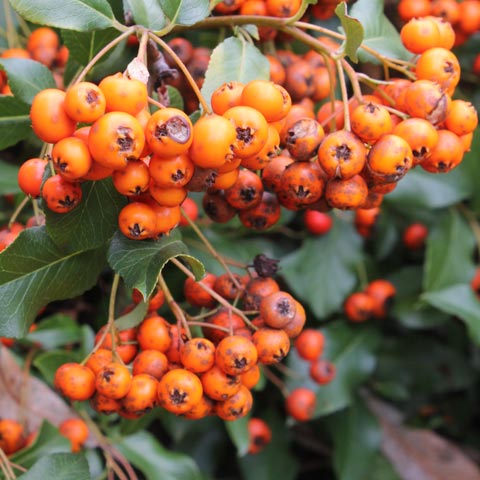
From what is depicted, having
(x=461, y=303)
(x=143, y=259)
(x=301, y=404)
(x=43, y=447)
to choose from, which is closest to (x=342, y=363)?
(x=301, y=404)

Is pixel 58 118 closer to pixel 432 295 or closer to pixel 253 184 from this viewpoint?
pixel 253 184

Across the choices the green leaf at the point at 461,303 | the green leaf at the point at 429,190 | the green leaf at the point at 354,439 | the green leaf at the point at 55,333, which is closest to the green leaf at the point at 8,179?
the green leaf at the point at 55,333

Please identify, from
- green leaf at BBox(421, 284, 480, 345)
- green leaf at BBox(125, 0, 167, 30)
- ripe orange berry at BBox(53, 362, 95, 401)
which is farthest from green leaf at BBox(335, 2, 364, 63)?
green leaf at BBox(421, 284, 480, 345)

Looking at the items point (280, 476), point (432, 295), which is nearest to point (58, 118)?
point (432, 295)

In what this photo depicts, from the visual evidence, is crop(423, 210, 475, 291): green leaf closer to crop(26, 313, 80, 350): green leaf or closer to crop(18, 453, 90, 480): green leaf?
crop(26, 313, 80, 350): green leaf

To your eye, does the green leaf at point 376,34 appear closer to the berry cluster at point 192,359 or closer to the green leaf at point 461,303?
the berry cluster at point 192,359

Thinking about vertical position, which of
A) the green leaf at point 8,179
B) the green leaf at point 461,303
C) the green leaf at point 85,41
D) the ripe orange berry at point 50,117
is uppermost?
the ripe orange berry at point 50,117

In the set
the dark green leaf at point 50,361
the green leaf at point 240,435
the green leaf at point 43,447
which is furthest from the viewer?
the green leaf at point 240,435
